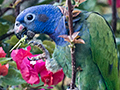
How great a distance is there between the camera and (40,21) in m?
0.82

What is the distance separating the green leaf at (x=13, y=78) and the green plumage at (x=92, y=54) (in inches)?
6.9

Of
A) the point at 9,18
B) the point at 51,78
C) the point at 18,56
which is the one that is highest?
the point at 9,18

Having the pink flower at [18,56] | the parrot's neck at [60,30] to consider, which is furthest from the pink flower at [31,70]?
the parrot's neck at [60,30]

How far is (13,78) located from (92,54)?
35 centimetres

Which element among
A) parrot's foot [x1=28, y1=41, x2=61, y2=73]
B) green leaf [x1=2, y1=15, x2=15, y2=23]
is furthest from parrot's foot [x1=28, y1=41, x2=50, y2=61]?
green leaf [x1=2, y1=15, x2=15, y2=23]

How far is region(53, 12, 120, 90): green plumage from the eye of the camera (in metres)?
0.84

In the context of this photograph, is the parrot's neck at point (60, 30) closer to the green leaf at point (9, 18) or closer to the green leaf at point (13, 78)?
the green leaf at point (13, 78)

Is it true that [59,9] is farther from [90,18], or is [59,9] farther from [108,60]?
[108,60]

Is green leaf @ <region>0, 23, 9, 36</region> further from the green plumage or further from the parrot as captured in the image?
the green plumage

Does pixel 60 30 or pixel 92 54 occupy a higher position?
pixel 60 30

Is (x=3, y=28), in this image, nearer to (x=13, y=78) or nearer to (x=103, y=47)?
(x=13, y=78)

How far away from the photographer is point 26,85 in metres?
0.94

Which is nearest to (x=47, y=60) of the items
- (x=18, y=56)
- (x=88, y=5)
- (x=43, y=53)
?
(x=43, y=53)

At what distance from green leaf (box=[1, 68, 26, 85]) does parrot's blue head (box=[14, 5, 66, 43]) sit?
0.53 feet
